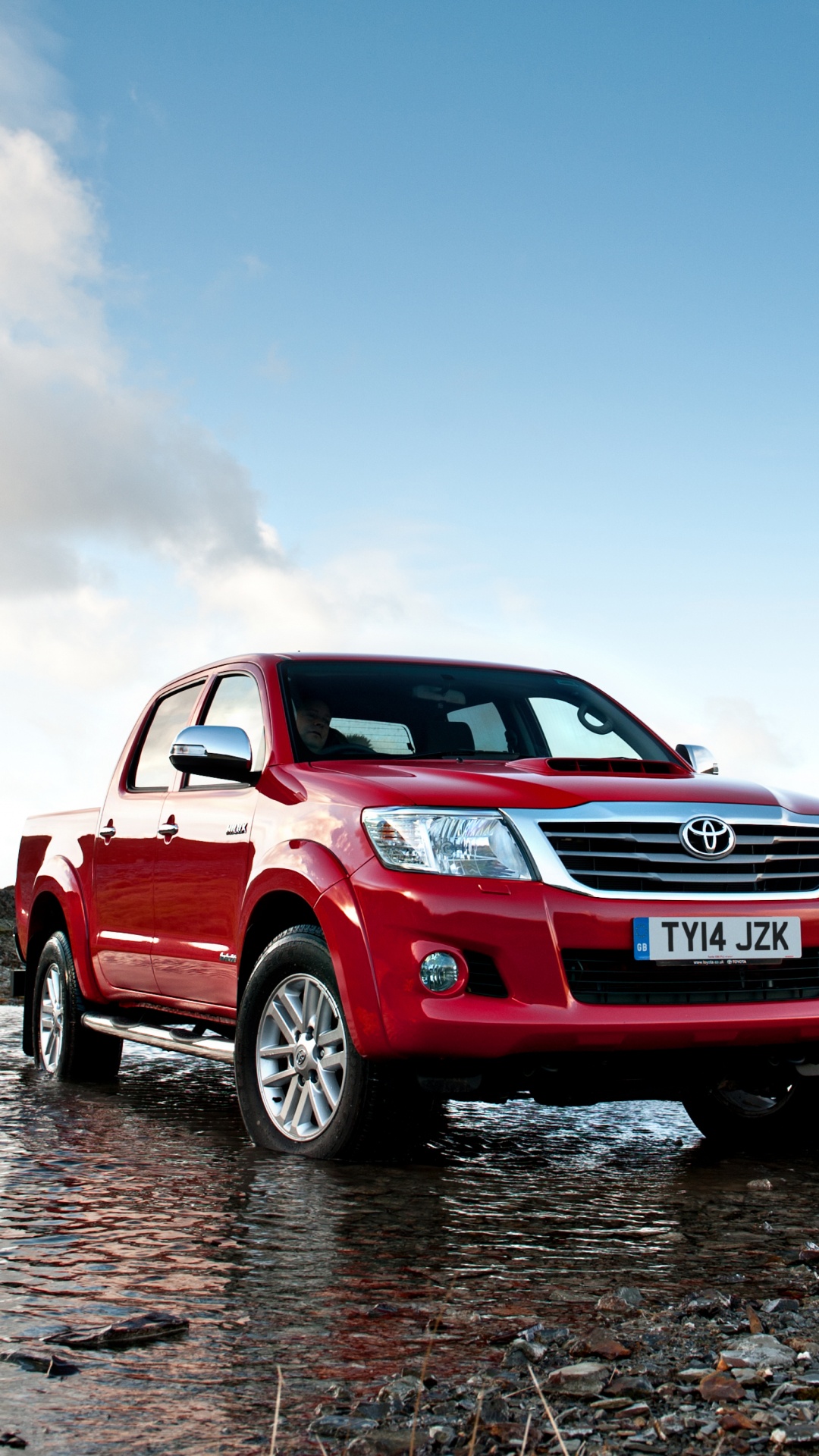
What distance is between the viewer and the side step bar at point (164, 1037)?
19.0ft

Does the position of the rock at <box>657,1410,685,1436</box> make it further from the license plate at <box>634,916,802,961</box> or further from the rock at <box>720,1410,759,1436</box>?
the license plate at <box>634,916,802,961</box>

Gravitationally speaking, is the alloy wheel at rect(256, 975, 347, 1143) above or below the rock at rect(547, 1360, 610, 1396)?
above

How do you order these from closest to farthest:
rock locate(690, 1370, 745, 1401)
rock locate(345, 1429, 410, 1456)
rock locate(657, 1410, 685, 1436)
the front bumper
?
rock locate(345, 1429, 410, 1456) → rock locate(657, 1410, 685, 1436) → rock locate(690, 1370, 745, 1401) → the front bumper

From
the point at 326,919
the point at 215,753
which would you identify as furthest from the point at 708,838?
the point at 215,753

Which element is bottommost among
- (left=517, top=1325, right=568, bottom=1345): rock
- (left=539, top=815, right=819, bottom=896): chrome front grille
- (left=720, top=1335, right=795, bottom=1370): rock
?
(left=720, top=1335, right=795, bottom=1370): rock

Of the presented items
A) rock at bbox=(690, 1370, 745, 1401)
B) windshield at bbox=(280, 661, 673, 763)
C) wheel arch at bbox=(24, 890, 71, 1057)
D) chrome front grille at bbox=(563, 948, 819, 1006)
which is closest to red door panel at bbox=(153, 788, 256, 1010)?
windshield at bbox=(280, 661, 673, 763)

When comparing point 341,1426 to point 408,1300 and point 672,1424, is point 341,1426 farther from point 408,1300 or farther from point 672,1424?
point 408,1300

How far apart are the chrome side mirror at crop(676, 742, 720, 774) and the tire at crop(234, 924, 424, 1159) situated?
207 cm

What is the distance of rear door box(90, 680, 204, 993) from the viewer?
6.84 metres

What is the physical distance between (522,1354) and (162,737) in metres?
4.98

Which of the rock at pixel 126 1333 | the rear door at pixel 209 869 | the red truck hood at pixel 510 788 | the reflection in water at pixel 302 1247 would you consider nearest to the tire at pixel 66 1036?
the rear door at pixel 209 869

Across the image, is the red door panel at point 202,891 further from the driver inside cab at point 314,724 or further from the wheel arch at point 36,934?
the wheel arch at point 36,934

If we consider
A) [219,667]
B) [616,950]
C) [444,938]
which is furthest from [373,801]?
[219,667]

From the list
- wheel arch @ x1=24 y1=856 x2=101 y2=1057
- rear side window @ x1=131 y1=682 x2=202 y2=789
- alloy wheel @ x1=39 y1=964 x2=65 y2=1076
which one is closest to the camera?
rear side window @ x1=131 y1=682 x2=202 y2=789
